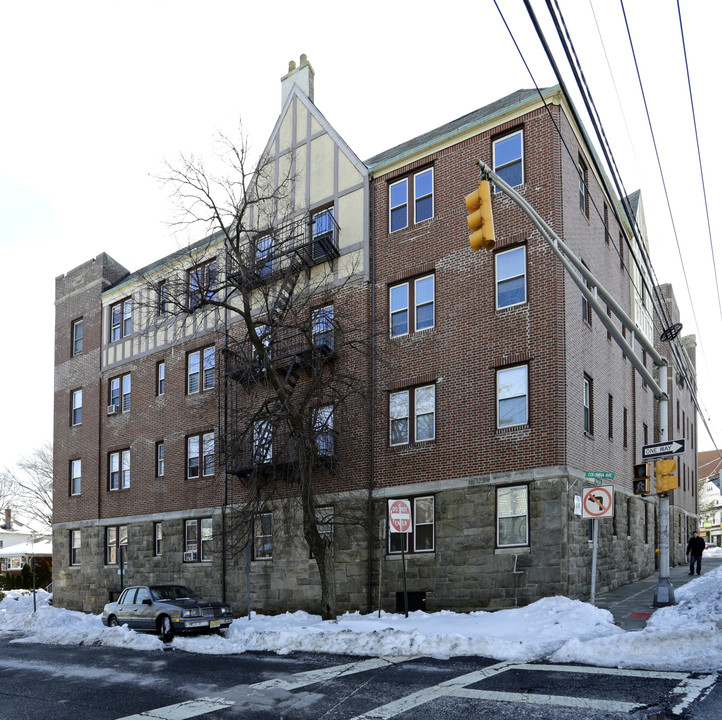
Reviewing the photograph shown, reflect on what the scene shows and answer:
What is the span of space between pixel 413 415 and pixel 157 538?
13216 millimetres

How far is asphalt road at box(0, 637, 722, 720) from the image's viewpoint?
375 inches

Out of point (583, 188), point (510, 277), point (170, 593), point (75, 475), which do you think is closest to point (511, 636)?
point (510, 277)

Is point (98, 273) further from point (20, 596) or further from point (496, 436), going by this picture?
point (496, 436)

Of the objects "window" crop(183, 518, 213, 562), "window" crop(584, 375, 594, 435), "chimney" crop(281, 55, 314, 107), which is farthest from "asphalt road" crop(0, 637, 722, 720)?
"chimney" crop(281, 55, 314, 107)

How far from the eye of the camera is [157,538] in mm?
29828

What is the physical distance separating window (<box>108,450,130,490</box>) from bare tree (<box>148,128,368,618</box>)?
673 centimetres

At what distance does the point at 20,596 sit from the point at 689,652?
112ft

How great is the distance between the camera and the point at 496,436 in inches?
790

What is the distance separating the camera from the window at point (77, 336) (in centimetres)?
3562

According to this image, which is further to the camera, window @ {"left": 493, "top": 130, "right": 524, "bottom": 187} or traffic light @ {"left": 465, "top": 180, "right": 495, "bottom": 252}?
window @ {"left": 493, "top": 130, "right": 524, "bottom": 187}

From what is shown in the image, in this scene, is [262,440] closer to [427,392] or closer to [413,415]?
[413,415]

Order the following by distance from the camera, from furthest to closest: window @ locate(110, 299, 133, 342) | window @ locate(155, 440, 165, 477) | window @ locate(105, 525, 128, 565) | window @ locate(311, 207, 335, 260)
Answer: window @ locate(110, 299, 133, 342) < window @ locate(105, 525, 128, 565) < window @ locate(155, 440, 165, 477) < window @ locate(311, 207, 335, 260)

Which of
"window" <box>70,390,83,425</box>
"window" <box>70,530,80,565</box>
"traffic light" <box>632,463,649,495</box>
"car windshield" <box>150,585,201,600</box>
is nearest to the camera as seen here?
"traffic light" <box>632,463,649,495</box>

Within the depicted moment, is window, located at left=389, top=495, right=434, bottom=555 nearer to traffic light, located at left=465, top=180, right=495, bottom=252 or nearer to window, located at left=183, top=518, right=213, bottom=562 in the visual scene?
window, located at left=183, top=518, right=213, bottom=562
